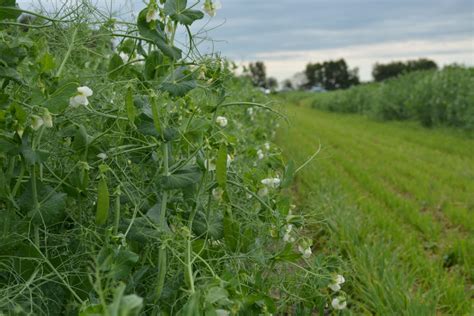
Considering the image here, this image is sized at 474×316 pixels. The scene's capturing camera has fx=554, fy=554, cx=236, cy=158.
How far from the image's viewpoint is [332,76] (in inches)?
2223

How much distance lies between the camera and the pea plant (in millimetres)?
1340

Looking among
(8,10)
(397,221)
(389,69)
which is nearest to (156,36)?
(8,10)

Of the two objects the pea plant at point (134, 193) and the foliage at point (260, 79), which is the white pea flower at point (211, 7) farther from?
the foliage at point (260, 79)

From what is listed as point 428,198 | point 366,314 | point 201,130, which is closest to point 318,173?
point 428,198

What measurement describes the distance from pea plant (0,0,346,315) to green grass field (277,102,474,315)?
272 millimetres

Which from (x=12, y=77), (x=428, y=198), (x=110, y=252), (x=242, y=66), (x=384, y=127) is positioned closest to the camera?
(x=110, y=252)

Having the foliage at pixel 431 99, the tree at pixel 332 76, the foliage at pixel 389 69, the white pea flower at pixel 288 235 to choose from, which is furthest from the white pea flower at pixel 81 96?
the tree at pixel 332 76

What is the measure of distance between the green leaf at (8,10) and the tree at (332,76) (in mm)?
54374

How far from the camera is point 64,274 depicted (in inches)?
53.1

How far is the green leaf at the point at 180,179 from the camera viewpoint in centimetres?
142

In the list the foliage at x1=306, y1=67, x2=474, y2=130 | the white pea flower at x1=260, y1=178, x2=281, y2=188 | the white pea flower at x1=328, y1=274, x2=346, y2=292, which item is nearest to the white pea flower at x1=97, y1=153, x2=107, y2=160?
the white pea flower at x1=260, y1=178, x2=281, y2=188

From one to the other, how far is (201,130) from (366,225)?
7.66ft

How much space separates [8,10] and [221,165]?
0.68m

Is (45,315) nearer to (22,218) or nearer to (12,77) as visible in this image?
(22,218)
